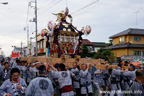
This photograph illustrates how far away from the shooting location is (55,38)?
1373 centimetres

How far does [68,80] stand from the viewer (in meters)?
5.94

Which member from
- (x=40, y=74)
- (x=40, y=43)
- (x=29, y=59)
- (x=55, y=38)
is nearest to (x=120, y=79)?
(x=40, y=74)

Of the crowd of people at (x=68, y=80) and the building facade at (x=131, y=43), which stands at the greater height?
the building facade at (x=131, y=43)

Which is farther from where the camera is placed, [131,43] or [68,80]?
[131,43]

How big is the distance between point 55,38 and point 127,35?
21.4 m

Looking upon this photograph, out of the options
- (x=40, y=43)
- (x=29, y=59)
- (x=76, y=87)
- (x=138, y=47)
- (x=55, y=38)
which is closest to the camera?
(x=76, y=87)

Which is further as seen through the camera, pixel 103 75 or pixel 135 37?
pixel 135 37

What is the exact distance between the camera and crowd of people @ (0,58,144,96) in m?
4.14

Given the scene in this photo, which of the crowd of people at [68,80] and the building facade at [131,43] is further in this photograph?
the building facade at [131,43]

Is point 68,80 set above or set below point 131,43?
below

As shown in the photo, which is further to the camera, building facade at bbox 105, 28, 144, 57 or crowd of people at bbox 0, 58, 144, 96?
building facade at bbox 105, 28, 144, 57

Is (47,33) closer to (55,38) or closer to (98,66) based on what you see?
(55,38)

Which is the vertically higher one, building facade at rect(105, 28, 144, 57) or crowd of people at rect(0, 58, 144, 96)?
building facade at rect(105, 28, 144, 57)

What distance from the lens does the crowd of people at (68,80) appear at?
163 inches
